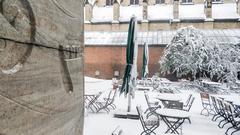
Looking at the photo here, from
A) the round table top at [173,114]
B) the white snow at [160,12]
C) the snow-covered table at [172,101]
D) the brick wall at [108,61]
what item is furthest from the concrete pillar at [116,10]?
the round table top at [173,114]

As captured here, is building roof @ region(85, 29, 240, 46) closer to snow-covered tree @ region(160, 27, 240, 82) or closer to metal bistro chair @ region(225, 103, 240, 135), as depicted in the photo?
snow-covered tree @ region(160, 27, 240, 82)

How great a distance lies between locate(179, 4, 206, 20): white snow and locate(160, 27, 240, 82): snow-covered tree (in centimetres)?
852

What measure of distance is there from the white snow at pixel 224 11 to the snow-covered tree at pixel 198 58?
8.30 m

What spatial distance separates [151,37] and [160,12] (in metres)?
4.77

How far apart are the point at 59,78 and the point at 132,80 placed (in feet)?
27.8

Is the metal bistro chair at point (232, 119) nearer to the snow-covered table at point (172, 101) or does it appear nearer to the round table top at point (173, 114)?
the round table top at point (173, 114)

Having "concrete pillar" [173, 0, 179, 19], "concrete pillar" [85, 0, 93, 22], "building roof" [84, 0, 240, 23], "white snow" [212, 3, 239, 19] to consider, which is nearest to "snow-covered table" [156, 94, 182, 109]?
"building roof" [84, 0, 240, 23]

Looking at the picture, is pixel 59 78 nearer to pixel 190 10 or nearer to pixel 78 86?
pixel 78 86

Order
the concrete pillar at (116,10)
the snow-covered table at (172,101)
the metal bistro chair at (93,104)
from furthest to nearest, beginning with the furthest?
the concrete pillar at (116,10) < the metal bistro chair at (93,104) < the snow-covered table at (172,101)

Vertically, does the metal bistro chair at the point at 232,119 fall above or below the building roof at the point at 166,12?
below

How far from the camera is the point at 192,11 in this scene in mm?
31109

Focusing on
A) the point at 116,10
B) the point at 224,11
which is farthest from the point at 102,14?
the point at 224,11

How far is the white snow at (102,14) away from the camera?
3291 centimetres

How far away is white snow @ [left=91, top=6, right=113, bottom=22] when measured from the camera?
32.9 metres
